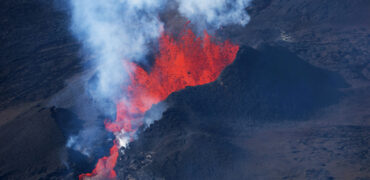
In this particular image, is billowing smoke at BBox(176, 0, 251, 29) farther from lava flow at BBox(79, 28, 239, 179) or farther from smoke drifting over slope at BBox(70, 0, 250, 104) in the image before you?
lava flow at BBox(79, 28, 239, 179)

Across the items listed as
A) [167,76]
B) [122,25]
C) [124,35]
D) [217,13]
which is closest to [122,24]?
[122,25]

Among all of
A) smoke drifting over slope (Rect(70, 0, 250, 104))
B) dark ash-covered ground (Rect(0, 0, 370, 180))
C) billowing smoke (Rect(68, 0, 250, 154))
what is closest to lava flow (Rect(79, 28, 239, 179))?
billowing smoke (Rect(68, 0, 250, 154))

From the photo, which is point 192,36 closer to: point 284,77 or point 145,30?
point 145,30

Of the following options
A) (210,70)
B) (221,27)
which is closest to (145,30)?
(221,27)

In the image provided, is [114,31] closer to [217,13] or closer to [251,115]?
[217,13]

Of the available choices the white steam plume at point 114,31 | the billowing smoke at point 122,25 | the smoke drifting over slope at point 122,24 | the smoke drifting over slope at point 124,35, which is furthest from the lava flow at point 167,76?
the white steam plume at point 114,31

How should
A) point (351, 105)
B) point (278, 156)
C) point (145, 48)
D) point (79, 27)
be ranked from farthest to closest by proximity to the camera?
1. point (79, 27)
2. point (145, 48)
3. point (351, 105)
4. point (278, 156)
